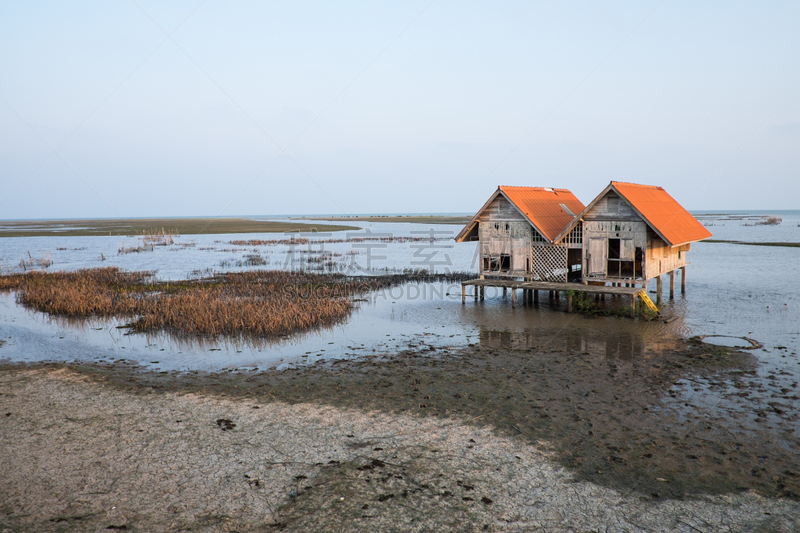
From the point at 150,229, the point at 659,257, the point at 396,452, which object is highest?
the point at 150,229

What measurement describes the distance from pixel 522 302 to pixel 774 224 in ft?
332

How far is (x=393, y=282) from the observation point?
1261 inches

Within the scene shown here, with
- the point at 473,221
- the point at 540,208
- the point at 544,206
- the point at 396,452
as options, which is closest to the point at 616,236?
the point at 540,208

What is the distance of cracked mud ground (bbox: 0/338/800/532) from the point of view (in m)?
7.00

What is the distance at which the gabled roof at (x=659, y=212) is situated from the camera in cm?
2056

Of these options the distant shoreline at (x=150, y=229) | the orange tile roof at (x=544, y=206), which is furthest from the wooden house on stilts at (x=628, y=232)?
the distant shoreline at (x=150, y=229)

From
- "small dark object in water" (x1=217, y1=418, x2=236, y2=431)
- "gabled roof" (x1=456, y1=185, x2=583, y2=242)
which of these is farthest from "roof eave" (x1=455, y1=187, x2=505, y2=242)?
"small dark object in water" (x1=217, y1=418, x2=236, y2=431)

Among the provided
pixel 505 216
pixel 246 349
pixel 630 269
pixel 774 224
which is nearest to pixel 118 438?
pixel 246 349

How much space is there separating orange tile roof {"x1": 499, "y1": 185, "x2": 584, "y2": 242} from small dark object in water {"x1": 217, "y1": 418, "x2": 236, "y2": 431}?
631 inches

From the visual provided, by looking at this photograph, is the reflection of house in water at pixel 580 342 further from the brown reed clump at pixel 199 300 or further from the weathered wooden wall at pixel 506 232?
the brown reed clump at pixel 199 300

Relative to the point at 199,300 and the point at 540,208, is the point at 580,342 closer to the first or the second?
the point at 540,208

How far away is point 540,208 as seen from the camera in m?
24.4

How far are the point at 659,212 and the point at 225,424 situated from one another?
63.9ft

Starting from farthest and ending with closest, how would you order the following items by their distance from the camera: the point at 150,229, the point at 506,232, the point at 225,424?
1. the point at 150,229
2. the point at 506,232
3. the point at 225,424
